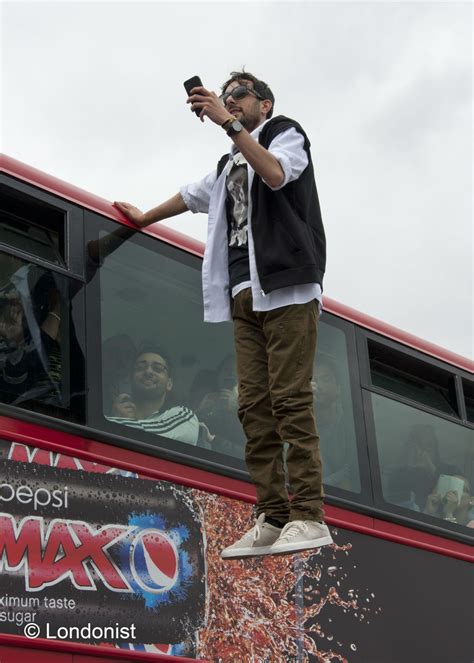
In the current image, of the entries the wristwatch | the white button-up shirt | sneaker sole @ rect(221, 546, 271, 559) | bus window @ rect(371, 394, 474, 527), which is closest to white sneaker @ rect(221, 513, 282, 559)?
sneaker sole @ rect(221, 546, 271, 559)

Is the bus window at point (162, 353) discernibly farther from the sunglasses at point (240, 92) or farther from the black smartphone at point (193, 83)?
the black smartphone at point (193, 83)

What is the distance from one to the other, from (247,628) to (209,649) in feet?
0.88

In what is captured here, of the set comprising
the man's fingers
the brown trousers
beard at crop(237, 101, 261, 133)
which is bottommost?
the brown trousers

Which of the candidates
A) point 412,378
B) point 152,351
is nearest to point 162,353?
point 152,351

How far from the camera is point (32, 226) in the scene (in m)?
4.80

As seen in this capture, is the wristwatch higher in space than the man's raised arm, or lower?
lower

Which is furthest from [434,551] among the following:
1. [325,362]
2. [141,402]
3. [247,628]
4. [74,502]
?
[74,502]

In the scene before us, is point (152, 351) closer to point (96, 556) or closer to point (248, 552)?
point (96, 556)

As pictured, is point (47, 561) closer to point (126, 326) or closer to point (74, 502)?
point (74, 502)

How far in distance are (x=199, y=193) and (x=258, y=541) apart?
1450 millimetres

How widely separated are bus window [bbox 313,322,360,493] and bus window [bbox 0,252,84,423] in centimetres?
157

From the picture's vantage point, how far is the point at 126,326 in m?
5.04

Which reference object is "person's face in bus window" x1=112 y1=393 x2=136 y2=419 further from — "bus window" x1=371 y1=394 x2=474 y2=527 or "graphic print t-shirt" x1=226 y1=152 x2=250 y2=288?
"bus window" x1=371 y1=394 x2=474 y2=527

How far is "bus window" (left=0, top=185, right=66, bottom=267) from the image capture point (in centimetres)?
468
